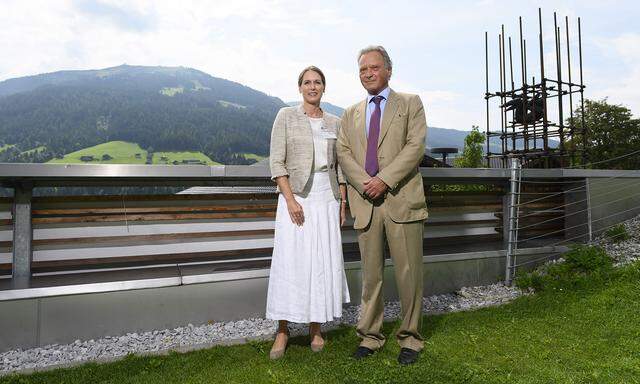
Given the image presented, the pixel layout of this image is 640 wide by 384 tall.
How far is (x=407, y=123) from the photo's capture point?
132 inches

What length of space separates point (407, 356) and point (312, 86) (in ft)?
6.56

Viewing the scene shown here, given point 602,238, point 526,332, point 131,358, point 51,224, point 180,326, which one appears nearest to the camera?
point 131,358

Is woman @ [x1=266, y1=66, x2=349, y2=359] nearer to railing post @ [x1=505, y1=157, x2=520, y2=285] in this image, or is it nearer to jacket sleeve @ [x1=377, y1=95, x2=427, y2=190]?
jacket sleeve @ [x1=377, y1=95, x2=427, y2=190]

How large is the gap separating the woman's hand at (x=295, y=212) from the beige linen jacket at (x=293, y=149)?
10 cm

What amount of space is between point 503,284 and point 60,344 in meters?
5.04

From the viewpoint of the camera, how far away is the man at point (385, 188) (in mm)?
3260

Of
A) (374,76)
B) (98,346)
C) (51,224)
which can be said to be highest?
(374,76)

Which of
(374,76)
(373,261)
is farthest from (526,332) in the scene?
(374,76)

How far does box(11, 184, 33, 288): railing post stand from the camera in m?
4.68

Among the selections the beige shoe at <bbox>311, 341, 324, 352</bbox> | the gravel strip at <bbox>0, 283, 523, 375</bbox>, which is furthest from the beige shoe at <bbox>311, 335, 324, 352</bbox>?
the gravel strip at <bbox>0, 283, 523, 375</bbox>

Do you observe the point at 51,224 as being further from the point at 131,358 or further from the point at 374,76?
the point at 374,76

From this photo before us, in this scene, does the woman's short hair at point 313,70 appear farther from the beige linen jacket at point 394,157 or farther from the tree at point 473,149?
the tree at point 473,149

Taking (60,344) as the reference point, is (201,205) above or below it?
above

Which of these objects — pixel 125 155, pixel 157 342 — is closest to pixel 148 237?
pixel 157 342
